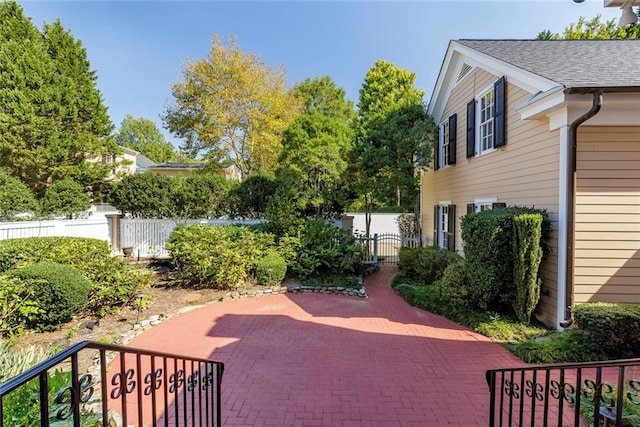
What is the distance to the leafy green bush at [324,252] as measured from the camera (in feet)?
32.4

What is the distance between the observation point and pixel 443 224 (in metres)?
11.3

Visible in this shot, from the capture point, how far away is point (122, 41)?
1127 cm

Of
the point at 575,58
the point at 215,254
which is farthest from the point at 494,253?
the point at 215,254

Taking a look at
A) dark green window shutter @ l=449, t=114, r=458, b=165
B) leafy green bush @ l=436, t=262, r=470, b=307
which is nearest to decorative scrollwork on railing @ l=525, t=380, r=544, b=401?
leafy green bush @ l=436, t=262, r=470, b=307

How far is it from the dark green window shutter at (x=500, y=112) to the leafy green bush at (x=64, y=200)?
699 inches

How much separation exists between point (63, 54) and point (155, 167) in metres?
15.4

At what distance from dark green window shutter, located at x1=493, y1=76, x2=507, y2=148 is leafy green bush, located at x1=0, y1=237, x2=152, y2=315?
9036 mm

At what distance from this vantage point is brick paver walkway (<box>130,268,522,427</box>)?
3594 millimetres

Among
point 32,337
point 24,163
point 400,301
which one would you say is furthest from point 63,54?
point 400,301

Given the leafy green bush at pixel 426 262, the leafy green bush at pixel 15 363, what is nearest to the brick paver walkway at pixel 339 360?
the leafy green bush at pixel 15 363

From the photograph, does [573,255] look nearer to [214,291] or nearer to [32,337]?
[214,291]

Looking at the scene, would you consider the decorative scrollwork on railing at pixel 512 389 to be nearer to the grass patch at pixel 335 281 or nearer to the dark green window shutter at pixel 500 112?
the dark green window shutter at pixel 500 112

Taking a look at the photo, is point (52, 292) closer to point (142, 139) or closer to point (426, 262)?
point (426, 262)

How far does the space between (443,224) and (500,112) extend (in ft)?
15.7
